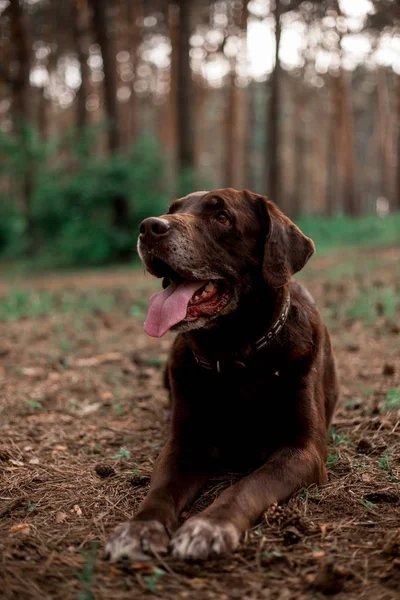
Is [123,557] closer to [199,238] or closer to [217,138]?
[199,238]

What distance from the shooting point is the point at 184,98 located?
1747 centimetres

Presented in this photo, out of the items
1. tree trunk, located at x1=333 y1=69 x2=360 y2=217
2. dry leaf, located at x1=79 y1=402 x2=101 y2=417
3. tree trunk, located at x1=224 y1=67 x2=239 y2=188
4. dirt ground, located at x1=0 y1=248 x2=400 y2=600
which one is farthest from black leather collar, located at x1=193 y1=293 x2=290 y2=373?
tree trunk, located at x1=224 y1=67 x2=239 y2=188

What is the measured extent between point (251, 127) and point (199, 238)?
102 ft

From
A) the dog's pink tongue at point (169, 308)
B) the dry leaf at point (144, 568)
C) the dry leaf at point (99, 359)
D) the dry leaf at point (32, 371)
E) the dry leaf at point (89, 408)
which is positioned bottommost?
the dry leaf at point (99, 359)

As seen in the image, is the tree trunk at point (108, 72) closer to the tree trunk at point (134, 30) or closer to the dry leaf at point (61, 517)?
the tree trunk at point (134, 30)

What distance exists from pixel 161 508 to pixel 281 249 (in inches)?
61.0

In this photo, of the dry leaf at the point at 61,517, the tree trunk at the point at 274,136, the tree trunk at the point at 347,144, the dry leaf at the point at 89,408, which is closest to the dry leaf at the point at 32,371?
the dry leaf at the point at 89,408

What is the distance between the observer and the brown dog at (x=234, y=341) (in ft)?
11.2

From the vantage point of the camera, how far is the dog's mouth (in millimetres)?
3430

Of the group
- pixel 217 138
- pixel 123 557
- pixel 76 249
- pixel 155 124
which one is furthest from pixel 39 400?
pixel 217 138

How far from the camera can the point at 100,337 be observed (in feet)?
25.9

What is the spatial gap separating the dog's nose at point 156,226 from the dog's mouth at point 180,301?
0.19m

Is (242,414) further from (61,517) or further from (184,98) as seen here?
(184,98)

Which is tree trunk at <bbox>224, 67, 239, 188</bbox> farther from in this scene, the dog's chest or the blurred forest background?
the dog's chest
